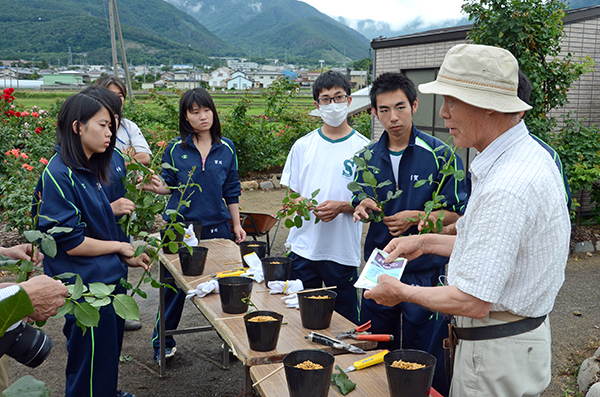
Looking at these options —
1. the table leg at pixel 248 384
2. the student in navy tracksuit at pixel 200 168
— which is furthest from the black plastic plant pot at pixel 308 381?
the student in navy tracksuit at pixel 200 168

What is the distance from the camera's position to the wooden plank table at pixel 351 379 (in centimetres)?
163

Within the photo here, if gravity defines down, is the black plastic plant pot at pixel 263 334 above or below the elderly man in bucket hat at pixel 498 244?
below

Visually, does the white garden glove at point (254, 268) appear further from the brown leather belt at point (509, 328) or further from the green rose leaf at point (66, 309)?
the brown leather belt at point (509, 328)

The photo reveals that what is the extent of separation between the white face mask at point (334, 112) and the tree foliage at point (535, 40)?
405 centimetres

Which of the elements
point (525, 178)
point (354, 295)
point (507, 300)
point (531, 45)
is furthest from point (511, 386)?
point (531, 45)

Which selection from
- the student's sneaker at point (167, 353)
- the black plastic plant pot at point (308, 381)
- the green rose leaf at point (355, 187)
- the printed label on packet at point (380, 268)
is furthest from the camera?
the student's sneaker at point (167, 353)

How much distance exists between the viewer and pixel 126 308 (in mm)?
1676

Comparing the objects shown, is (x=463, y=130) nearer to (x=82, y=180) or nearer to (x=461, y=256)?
(x=461, y=256)

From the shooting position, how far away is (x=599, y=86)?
7.85 metres

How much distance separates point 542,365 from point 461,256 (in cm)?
46

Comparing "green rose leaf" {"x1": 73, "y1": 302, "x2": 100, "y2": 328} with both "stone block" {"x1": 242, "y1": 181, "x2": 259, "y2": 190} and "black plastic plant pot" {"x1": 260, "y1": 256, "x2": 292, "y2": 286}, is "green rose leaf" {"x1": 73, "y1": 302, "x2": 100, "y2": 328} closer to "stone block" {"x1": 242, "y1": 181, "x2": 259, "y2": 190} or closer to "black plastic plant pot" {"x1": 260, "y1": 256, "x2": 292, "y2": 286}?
"black plastic plant pot" {"x1": 260, "y1": 256, "x2": 292, "y2": 286}

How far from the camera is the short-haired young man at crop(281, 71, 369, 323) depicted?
3.23 metres

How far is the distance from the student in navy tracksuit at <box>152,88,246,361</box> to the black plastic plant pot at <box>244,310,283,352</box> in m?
1.96

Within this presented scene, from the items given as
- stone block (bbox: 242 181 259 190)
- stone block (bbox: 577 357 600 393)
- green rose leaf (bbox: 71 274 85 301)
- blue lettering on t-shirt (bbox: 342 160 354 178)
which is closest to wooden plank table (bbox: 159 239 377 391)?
green rose leaf (bbox: 71 274 85 301)
